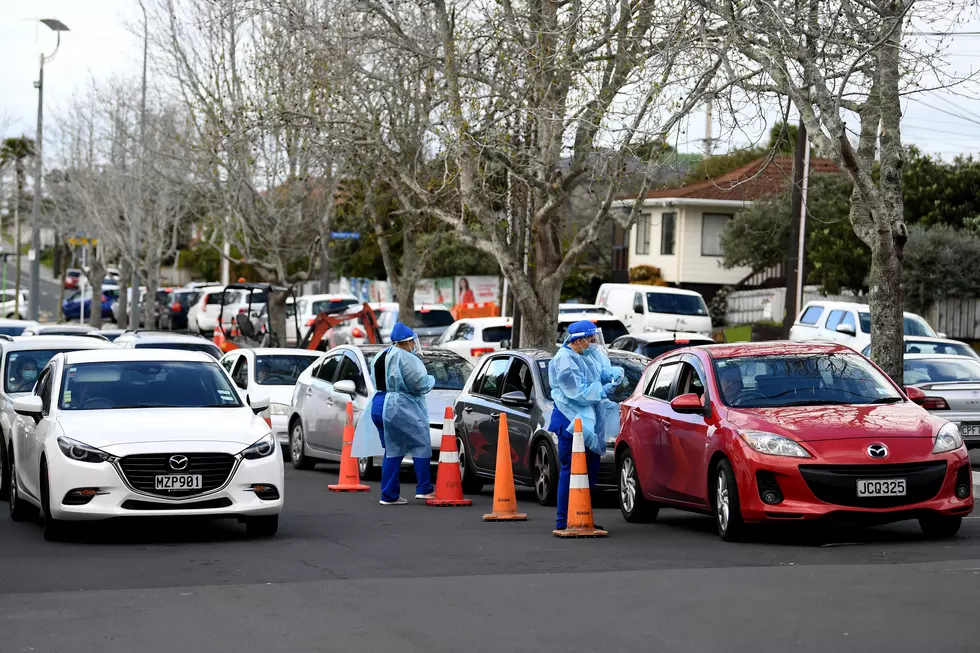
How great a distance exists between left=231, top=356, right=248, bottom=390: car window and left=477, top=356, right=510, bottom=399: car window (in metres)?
7.14

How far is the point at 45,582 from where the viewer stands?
9.19 meters

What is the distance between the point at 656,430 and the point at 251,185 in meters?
23.4

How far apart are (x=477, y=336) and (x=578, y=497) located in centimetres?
1783

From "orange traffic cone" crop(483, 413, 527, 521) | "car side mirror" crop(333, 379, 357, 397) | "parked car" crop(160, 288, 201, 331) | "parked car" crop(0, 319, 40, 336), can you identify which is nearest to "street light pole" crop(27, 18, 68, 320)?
"parked car" crop(160, 288, 201, 331)

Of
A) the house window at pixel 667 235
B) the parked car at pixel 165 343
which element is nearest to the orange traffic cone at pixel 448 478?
the parked car at pixel 165 343

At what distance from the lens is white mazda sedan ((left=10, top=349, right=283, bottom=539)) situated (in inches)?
436

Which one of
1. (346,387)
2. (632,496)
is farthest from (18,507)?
(632,496)

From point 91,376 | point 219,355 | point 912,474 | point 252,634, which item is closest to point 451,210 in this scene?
point 219,355

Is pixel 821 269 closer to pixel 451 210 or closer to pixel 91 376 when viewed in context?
pixel 451 210

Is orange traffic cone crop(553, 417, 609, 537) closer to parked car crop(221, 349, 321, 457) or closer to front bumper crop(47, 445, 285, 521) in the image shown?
front bumper crop(47, 445, 285, 521)

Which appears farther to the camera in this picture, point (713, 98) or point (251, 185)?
point (251, 185)

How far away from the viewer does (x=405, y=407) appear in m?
14.7

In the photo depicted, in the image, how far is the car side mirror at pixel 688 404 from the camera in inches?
451

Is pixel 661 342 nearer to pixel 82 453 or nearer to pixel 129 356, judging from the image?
pixel 129 356
